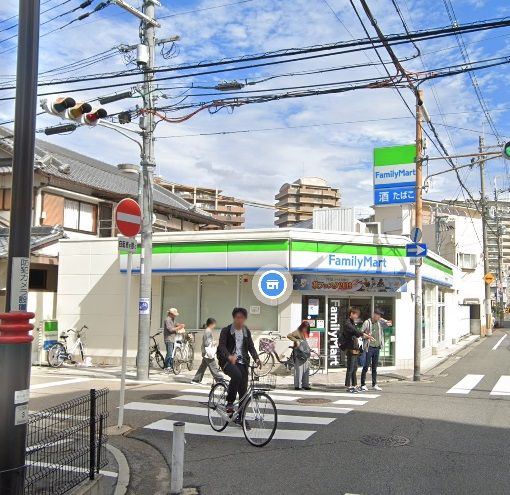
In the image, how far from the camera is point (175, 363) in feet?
48.7

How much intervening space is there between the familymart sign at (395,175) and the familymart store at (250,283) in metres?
1.27

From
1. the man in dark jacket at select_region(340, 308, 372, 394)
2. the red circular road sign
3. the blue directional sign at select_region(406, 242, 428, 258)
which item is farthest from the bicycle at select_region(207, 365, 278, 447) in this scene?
the blue directional sign at select_region(406, 242, 428, 258)

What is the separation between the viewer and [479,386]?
12766 millimetres

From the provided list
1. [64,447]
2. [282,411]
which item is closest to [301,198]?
[282,411]

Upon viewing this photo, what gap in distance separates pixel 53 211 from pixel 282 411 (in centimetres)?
1496

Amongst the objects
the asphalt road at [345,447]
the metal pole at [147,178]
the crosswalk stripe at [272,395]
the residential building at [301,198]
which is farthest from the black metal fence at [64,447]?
the residential building at [301,198]

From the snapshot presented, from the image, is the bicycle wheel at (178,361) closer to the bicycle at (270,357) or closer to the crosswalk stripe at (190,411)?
the bicycle at (270,357)

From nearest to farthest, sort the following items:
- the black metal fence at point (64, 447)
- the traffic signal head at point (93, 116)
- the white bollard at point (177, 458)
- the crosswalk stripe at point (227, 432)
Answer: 1. the black metal fence at point (64, 447)
2. the white bollard at point (177, 458)
3. the crosswalk stripe at point (227, 432)
4. the traffic signal head at point (93, 116)

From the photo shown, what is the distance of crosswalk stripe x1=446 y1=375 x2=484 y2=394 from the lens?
472 inches

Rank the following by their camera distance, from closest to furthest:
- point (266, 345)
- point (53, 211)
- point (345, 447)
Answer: point (345, 447) → point (266, 345) → point (53, 211)

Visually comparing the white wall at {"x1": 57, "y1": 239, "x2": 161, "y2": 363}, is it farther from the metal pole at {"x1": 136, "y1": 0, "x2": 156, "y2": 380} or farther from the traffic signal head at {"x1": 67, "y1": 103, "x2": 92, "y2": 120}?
the traffic signal head at {"x1": 67, "y1": 103, "x2": 92, "y2": 120}

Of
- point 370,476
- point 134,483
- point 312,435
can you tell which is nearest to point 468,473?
point 370,476

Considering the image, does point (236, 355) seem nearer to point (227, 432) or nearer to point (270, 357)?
point (227, 432)

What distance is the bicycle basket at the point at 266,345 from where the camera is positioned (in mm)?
14680
